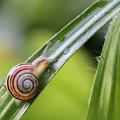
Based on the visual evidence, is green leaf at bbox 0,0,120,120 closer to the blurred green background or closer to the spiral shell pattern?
the spiral shell pattern

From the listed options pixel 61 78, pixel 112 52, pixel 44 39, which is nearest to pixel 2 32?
pixel 44 39

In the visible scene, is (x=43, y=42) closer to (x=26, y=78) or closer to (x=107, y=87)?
(x=26, y=78)

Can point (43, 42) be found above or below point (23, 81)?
above

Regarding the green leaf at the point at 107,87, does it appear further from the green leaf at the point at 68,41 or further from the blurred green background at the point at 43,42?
the blurred green background at the point at 43,42

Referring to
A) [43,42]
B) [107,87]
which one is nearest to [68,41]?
[107,87]

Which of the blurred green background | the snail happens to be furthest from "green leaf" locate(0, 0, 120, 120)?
the blurred green background

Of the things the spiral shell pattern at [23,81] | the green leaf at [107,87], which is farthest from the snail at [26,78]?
the green leaf at [107,87]
